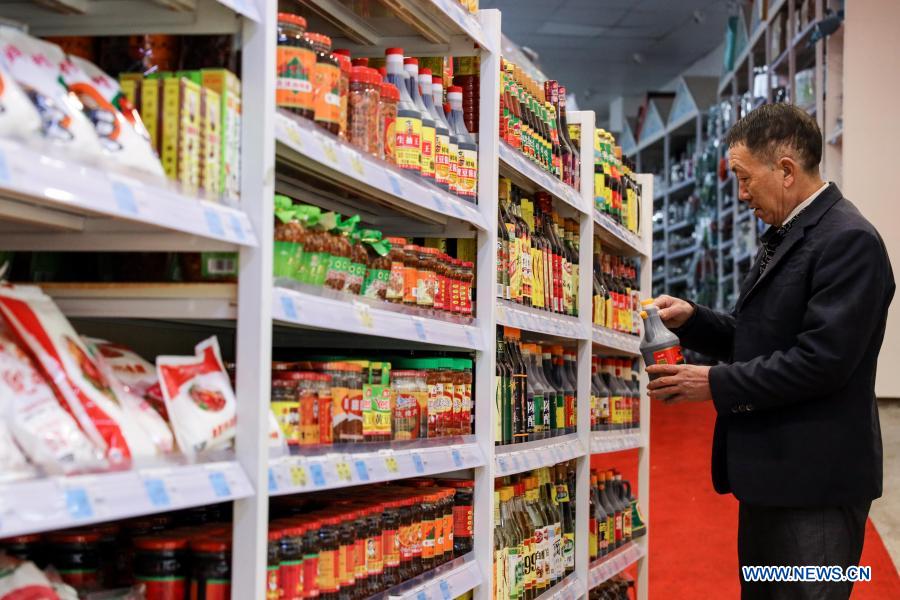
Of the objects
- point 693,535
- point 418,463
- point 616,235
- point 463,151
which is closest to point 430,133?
point 463,151

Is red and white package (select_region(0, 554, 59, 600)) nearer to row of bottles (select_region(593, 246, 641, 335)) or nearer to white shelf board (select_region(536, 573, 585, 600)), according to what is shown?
white shelf board (select_region(536, 573, 585, 600))

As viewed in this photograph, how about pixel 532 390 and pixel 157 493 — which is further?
pixel 532 390

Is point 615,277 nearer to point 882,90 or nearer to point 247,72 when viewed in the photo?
point 882,90

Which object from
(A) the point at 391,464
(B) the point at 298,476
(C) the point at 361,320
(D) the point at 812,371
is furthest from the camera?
(D) the point at 812,371

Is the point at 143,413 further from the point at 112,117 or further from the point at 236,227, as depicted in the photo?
the point at 112,117

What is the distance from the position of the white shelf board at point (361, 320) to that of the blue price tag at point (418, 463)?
0.26 metres

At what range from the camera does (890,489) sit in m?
6.29

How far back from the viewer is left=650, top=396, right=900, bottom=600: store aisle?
18.4 ft

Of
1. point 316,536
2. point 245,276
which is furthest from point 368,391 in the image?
point 245,276

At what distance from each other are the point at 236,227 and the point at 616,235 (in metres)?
3.05

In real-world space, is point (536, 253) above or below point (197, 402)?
above

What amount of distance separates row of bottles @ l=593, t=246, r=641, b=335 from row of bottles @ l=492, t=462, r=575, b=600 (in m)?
0.69

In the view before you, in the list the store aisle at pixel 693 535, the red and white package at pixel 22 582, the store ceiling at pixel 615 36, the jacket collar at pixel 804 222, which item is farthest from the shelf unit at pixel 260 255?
the store ceiling at pixel 615 36

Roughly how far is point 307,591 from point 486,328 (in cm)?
Result: 107
